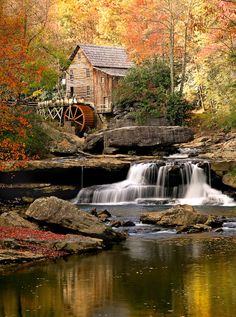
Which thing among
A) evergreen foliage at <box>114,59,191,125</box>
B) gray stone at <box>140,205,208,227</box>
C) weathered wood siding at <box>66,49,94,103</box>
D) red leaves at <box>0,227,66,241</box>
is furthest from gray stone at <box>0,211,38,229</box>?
weathered wood siding at <box>66,49,94,103</box>

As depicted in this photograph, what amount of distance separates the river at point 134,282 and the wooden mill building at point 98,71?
37.0 metres

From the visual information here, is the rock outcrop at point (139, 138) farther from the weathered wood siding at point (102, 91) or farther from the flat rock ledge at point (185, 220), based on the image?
the weathered wood siding at point (102, 91)

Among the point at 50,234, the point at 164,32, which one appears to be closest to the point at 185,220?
the point at 50,234

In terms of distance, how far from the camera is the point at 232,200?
29281 millimetres

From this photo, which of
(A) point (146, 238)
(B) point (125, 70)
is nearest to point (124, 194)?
(A) point (146, 238)

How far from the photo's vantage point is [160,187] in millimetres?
31109

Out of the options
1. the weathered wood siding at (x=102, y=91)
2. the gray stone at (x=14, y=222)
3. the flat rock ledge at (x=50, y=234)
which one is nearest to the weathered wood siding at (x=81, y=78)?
the weathered wood siding at (x=102, y=91)

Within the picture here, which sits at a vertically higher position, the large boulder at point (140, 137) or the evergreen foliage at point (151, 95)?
the evergreen foliage at point (151, 95)

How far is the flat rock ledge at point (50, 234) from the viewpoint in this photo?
16.6 meters

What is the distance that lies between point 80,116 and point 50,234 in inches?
1418

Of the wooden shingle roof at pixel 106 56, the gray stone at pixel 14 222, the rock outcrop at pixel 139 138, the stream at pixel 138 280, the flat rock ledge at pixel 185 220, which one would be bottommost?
the stream at pixel 138 280

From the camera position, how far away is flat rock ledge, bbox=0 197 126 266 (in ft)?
54.5

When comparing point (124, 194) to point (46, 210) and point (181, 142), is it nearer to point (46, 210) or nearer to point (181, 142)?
point (181, 142)

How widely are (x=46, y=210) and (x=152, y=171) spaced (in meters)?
13.2
